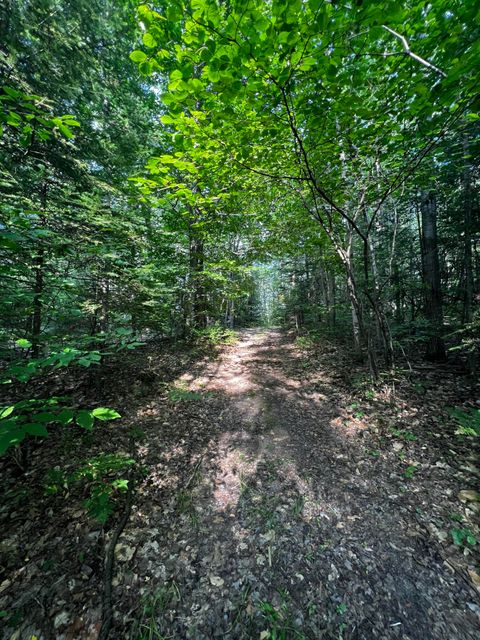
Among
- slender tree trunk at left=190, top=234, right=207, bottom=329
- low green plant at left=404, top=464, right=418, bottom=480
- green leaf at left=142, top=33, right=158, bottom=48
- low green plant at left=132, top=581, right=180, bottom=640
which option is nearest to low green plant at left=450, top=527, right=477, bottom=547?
low green plant at left=404, top=464, right=418, bottom=480

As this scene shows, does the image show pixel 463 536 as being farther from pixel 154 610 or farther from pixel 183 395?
pixel 183 395

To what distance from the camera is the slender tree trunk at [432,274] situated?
6.57 m

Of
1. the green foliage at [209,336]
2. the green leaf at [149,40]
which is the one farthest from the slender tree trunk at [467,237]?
the green foliage at [209,336]

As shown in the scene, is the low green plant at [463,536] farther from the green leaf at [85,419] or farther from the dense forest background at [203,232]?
the green leaf at [85,419]

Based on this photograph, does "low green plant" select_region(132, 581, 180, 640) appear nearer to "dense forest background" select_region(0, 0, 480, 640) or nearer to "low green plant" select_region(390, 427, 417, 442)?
"dense forest background" select_region(0, 0, 480, 640)

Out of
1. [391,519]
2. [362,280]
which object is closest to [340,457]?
[391,519]

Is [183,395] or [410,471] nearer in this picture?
[410,471]

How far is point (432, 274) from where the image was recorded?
6.65 meters

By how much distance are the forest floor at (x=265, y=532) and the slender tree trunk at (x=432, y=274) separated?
2014mm

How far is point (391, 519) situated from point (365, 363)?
4.93m

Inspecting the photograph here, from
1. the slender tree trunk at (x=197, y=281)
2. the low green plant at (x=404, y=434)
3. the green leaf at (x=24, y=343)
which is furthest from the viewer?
the slender tree trunk at (x=197, y=281)

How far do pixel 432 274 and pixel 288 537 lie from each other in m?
7.19

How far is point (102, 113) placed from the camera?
9297 mm

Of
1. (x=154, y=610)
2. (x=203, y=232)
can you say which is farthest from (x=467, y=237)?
(x=154, y=610)
